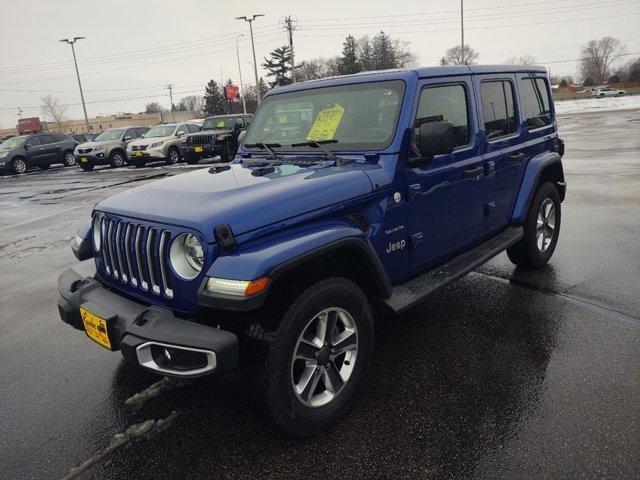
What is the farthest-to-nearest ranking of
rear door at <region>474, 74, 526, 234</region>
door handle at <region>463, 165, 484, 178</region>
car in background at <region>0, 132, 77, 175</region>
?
car in background at <region>0, 132, 77, 175</region> → rear door at <region>474, 74, 526, 234</region> → door handle at <region>463, 165, 484, 178</region>

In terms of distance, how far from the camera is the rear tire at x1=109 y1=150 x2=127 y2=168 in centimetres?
2054

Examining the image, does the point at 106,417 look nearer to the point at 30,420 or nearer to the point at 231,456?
the point at 30,420

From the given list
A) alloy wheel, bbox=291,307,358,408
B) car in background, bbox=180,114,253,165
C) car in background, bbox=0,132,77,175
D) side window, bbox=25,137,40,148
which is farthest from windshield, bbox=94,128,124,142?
alloy wheel, bbox=291,307,358,408

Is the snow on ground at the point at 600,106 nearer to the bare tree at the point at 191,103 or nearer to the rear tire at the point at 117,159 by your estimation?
the rear tire at the point at 117,159

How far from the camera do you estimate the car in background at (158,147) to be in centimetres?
1911

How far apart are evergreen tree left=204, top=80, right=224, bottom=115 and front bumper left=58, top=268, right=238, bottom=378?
84.1 meters

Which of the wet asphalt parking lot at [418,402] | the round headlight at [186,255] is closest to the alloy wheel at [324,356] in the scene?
the wet asphalt parking lot at [418,402]

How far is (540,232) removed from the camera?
4992 mm

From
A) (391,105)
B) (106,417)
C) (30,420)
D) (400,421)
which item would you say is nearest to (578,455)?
(400,421)

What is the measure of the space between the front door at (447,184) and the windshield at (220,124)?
1610cm

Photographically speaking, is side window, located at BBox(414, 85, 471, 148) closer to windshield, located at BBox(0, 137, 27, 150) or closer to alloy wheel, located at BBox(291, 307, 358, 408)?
alloy wheel, located at BBox(291, 307, 358, 408)

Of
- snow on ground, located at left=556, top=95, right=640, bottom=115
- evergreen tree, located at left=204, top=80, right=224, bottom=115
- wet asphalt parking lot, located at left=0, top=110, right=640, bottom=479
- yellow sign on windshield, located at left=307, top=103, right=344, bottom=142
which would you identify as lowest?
wet asphalt parking lot, located at left=0, top=110, right=640, bottom=479

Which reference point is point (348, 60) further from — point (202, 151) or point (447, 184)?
point (447, 184)

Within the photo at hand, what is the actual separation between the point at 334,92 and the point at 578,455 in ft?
9.14
